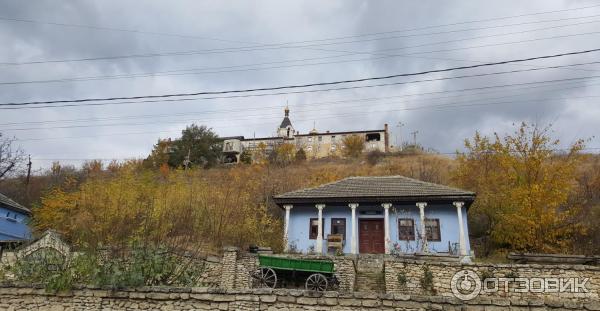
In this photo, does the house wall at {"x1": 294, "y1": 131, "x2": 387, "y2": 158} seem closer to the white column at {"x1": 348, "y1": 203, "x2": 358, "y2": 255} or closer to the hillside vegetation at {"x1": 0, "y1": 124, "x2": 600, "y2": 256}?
the hillside vegetation at {"x1": 0, "y1": 124, "x2": 600, "y2": 256}

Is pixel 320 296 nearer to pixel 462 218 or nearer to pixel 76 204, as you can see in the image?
pixel 462 218

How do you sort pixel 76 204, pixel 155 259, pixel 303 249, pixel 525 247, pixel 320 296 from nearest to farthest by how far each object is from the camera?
pixel 320 296 → pixel 155 259 → pixel 525 247 → pixel 303 249 → pixel 76 204

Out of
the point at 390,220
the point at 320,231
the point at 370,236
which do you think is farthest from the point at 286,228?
the point at 390,220

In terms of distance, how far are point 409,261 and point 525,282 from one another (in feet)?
12.4

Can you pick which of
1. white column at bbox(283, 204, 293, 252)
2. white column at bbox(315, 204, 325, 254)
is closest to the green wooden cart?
white column at bbox(315, 204, 325, 254)

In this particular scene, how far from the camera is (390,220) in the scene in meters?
22.7

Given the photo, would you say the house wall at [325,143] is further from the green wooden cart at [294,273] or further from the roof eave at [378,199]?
the green wooden cart at [294,273]

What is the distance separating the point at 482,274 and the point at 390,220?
9301mm

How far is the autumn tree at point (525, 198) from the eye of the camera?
779 inches

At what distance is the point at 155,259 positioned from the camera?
959 centimetres

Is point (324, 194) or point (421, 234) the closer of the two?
point (421, 234)

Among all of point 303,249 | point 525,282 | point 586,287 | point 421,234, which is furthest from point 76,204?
point 586,287

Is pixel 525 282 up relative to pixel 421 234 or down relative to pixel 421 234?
down

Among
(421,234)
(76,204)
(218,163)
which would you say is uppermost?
(218,163)
